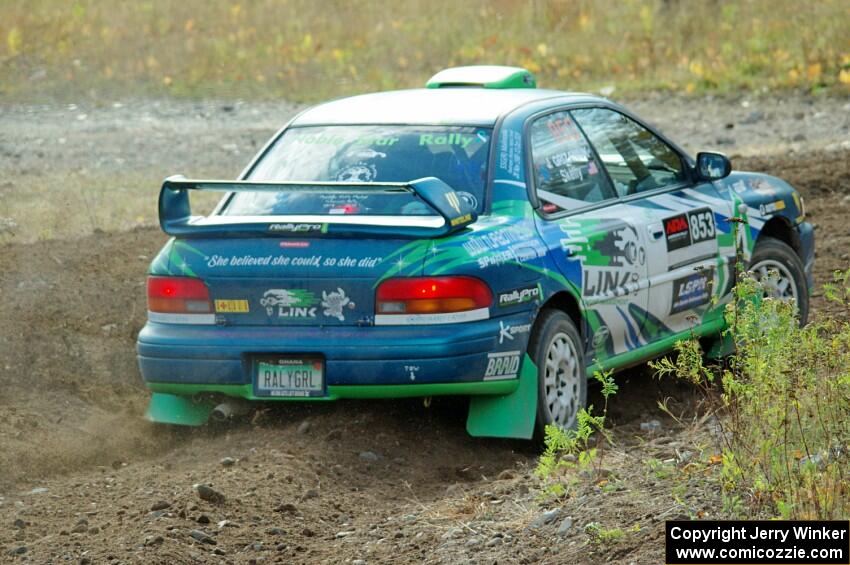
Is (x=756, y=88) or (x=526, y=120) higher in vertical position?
(x=526, y=120)

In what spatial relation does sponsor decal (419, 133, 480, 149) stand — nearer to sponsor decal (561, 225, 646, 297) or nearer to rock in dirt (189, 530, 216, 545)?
sponsor decal (561, 225, 646, 297)

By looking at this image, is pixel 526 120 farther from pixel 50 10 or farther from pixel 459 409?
pixel 50 10

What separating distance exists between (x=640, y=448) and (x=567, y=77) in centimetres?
1519

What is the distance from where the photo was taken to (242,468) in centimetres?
655

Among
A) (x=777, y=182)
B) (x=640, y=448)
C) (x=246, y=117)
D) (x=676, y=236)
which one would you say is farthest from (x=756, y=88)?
(x=640, y=448)

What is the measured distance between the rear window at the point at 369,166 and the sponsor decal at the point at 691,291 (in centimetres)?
147

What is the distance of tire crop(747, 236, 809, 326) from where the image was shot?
870cm

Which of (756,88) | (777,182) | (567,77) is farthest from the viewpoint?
(567,77)

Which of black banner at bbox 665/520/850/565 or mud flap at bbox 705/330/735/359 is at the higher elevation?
black banner at bbox 665/520/850/565

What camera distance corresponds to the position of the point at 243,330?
688 cm

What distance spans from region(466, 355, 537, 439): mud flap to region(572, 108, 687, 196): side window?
57.7 inches

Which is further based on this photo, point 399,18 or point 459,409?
point 399,18

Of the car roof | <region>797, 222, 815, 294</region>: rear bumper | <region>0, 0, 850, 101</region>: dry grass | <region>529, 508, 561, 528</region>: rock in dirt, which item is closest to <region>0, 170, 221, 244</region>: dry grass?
the car roof

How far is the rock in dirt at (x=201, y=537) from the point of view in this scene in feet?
18.6
